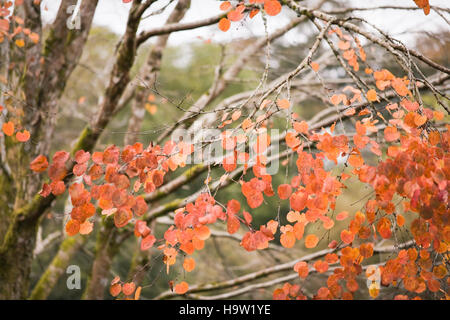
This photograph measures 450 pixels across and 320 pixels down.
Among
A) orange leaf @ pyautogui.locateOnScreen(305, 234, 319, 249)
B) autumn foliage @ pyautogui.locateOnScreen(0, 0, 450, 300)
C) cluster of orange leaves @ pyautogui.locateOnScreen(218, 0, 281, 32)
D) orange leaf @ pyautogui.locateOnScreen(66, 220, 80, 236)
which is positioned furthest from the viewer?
orange leaf @ pyautogui.locateOnScreen(305, 234, 319, 249)

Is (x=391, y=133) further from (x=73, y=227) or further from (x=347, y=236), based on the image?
(x=73, y=227)

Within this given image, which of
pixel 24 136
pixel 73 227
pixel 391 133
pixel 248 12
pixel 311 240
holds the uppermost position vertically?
pixel 248 12

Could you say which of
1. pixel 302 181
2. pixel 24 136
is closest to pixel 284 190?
pixel 302 181

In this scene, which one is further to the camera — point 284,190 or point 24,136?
point 24,136

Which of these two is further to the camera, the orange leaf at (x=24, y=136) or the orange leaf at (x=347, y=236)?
the orange leaf at (x=24, y=136)

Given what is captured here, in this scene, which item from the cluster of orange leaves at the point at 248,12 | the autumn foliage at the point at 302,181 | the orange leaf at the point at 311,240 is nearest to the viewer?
the autumn foliage at the point at 302,181

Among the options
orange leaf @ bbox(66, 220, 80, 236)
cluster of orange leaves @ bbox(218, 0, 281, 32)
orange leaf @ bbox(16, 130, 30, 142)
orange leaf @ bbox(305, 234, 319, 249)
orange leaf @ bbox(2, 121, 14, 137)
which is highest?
cluster of orange leaves @ bbox(218, 0, 281, 32)

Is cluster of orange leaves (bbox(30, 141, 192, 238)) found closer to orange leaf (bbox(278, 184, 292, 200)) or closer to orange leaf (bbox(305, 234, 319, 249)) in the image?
orange leaf (bbox(278, 184, 292, 200))

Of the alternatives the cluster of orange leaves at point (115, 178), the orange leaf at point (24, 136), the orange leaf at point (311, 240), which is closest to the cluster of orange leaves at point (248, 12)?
the cluster of orange leaves at point (115, 178)

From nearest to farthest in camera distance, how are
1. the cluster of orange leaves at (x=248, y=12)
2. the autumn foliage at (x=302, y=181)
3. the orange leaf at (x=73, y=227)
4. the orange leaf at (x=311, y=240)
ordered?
the autumn foliage at (x=302, y=181) < the orange leaf at (x=73, y=227) < the cluster of orange leaves at (x=248, y=12) < the orange leaf at (x=311, y=240)

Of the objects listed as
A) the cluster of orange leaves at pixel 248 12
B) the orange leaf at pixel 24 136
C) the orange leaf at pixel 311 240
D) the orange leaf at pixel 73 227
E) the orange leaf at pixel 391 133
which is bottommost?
the orange leaf at pixel 311 240

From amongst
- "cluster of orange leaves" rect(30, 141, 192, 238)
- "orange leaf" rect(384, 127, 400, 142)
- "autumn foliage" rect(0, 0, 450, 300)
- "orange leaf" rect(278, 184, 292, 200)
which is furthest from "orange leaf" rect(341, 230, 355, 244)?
"cluster of orange leaves" rect(30, 141, 192, 238)

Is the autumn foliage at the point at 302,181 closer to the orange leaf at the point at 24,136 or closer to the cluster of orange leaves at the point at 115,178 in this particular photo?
the cluster of orange leaves at the point at 115,178
